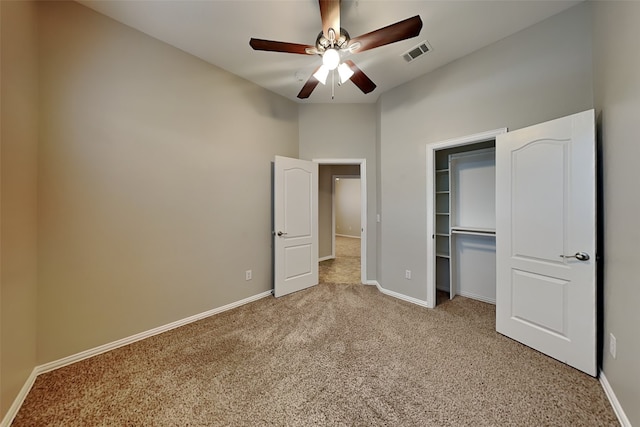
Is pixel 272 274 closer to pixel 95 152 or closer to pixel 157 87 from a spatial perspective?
pixel 95 152

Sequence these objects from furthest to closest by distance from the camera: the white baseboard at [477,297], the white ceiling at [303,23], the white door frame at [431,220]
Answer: the white baseboard at [477,297], the white door frame at [431,220], the white ceiling at [303,23]

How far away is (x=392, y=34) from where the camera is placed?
5.56 ft

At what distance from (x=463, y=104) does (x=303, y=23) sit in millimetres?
1865

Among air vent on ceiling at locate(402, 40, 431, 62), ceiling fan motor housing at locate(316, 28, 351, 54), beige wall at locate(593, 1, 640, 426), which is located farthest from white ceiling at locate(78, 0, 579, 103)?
beige wall at locate(593, 1, 640, 426)

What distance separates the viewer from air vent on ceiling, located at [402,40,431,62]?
2.44 meters

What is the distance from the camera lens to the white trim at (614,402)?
136 cm

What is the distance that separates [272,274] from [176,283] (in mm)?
1240

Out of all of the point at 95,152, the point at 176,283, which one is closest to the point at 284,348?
the point at 176,283

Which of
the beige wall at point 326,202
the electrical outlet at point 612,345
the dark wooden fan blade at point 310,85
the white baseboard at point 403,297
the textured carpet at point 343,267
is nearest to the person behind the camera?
the electrical outlet at point 612,345

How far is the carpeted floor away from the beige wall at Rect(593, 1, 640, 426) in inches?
13.1

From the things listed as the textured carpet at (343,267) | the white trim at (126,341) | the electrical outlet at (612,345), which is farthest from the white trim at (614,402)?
the white trim at (126,341)

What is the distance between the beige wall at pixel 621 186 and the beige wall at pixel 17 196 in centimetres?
356

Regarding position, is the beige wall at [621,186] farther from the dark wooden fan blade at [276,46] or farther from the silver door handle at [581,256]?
the dark wooden fan blade at [276,46]

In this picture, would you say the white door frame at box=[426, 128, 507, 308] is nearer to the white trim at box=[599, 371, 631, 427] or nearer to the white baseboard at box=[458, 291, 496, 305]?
the white baseboard at box=[458, 291, 496, 305]
